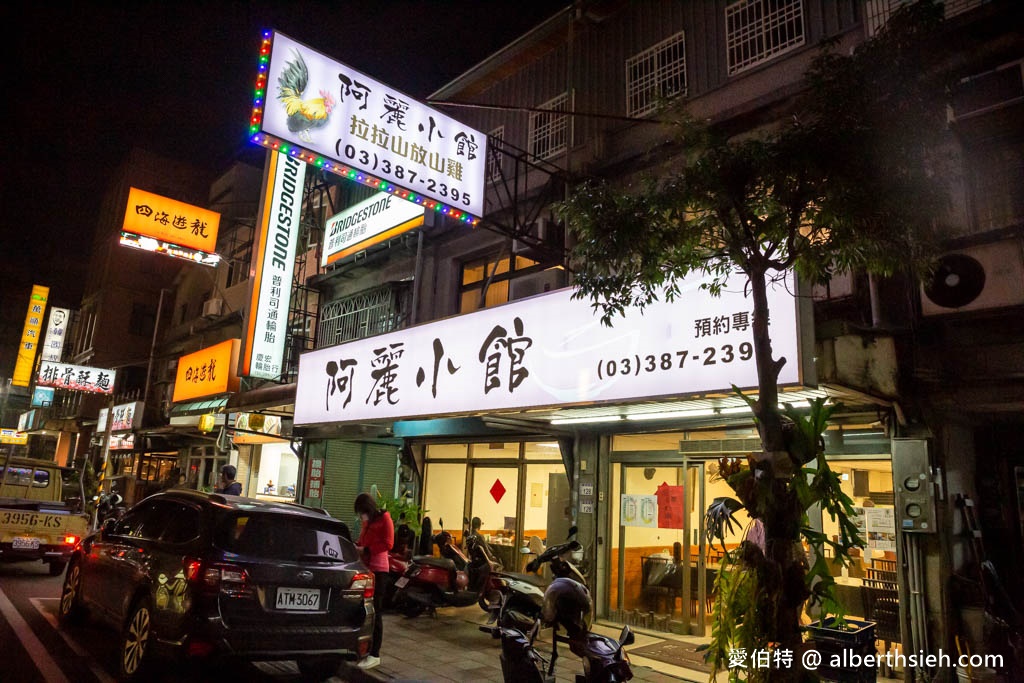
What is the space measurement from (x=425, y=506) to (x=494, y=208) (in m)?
7.24

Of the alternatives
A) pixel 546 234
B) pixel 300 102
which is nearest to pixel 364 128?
pixel 300 102

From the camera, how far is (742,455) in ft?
30.1

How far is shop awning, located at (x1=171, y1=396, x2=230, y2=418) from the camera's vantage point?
56.8 ft

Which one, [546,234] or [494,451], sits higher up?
[546,234]

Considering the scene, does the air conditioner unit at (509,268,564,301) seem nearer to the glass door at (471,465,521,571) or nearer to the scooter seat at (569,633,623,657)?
the glass door at (471,465,521,571)

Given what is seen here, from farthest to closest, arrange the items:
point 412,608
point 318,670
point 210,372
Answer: point 210,372 < point 412,608 < point 318,670

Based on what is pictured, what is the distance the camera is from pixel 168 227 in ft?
64.0

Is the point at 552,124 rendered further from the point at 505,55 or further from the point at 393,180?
the point at 393,180

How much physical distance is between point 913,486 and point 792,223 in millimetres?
4513

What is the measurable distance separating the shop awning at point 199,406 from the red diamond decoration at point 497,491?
8013mm

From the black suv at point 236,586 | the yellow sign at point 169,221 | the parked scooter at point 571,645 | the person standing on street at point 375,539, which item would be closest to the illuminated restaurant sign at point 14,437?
the yellow sign at point 169,221

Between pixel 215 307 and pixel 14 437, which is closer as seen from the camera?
pixel 215 307

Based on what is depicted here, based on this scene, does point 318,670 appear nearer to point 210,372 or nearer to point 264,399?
point 264,399

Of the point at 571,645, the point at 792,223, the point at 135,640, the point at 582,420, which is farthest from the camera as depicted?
the point at 582,420
